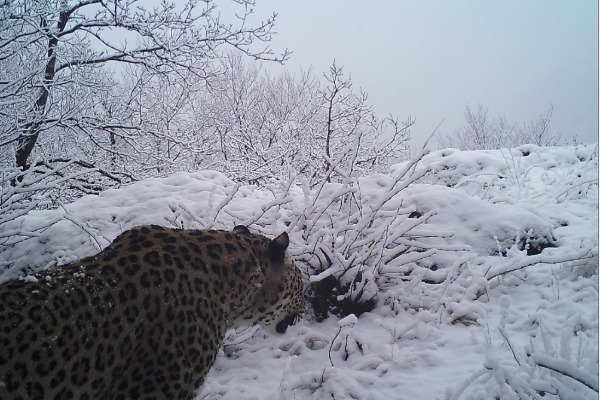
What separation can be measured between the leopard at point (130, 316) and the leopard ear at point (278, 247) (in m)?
0.15

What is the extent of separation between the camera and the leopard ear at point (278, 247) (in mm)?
3047

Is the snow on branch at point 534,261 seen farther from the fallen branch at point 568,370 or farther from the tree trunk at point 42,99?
the tree trunk at point 42,99

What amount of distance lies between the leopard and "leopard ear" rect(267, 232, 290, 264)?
0.15m

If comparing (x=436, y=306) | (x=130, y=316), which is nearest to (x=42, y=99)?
(x=130, y=316)

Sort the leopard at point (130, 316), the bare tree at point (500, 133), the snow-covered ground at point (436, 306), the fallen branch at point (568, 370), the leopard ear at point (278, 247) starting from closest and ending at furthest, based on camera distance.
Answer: the fallen branch at point (568, 370), the leopard at point (130, 316), the snow-covered ground at point (436, 306), the leopard ear at point (278, 247), the bare tree at point (500, 133)

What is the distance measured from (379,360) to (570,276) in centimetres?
226

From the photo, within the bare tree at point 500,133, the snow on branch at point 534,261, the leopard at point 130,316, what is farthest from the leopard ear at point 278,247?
the bare tree at point 500,133

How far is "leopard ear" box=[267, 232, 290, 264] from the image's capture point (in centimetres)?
305

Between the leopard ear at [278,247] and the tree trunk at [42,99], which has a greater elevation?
the tree trunk at [42,99]

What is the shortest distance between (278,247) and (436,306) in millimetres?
1660

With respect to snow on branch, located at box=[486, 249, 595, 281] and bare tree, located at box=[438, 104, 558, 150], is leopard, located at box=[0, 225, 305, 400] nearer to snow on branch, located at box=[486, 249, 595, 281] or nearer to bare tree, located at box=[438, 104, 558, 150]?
snow on branch, located at box=[486, 249, 595, 281]

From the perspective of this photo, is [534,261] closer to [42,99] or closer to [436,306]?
[436,306]

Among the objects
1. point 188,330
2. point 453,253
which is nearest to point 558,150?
point 453,253

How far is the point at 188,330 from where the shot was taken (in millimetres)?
2371
